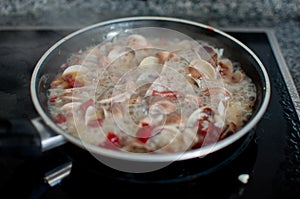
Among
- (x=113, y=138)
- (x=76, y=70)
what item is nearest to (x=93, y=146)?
(x=113, y=138)

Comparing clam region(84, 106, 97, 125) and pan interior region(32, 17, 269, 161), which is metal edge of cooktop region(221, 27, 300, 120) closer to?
pan interior region(32, 17, 269, 161)

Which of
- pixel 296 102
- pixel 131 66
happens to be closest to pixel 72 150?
pixel 131 66

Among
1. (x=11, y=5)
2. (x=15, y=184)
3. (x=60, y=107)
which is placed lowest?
(x=15, y=184)

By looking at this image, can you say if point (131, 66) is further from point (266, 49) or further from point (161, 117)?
point (266, 49)

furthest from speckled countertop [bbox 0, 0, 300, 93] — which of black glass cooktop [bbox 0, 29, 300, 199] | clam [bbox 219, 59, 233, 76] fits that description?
black glass cooktop [bbox 0, 29, 300, 199]

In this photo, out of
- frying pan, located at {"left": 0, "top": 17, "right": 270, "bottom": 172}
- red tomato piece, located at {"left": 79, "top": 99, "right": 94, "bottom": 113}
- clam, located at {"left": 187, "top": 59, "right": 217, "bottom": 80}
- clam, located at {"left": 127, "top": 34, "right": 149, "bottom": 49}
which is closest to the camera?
frying pan, located at {"left": 0, "top": 17, "right": 270, "bottom": 172}

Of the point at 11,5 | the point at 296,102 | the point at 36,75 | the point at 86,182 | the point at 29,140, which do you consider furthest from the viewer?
the point at 11,5

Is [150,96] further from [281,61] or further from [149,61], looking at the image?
[281,61]
